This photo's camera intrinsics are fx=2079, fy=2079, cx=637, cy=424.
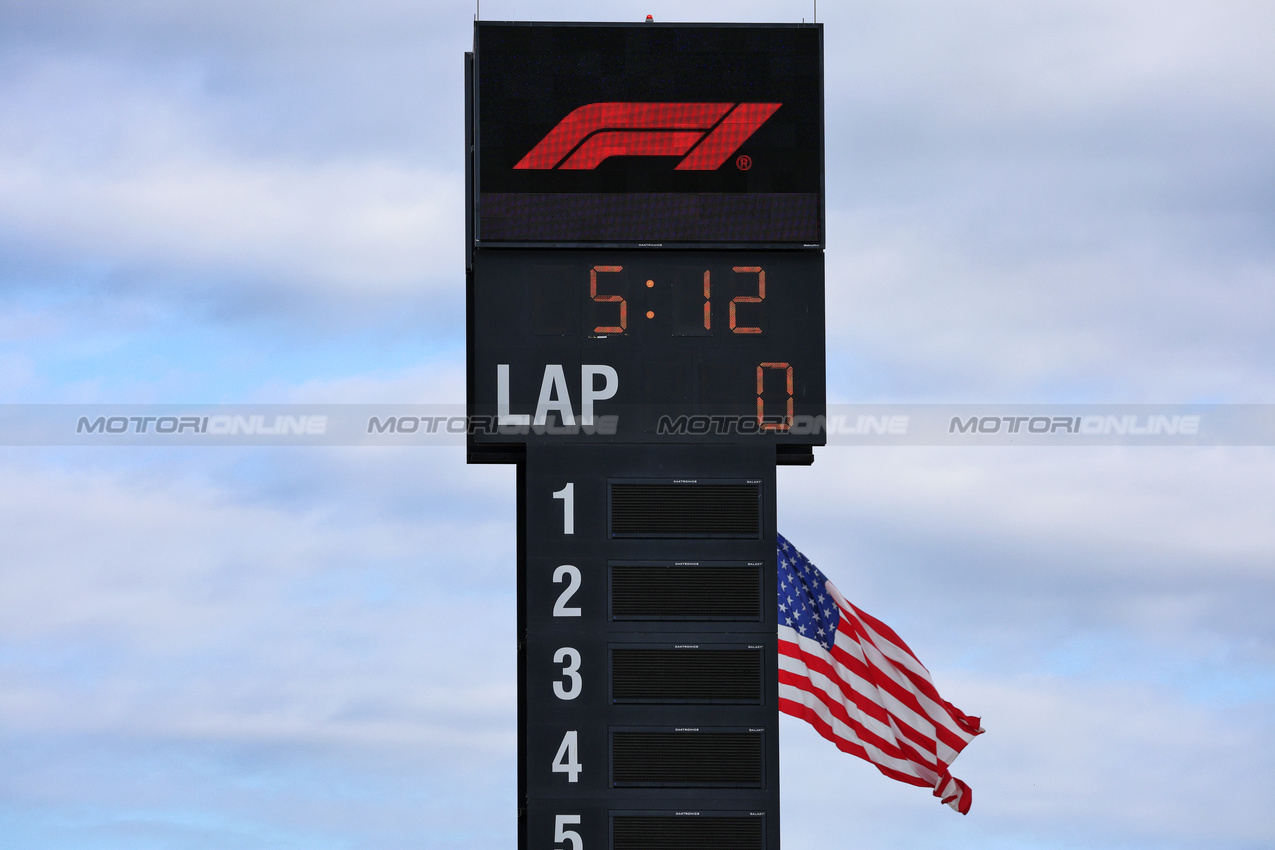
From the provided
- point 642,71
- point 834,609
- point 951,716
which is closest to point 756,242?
point 642,71

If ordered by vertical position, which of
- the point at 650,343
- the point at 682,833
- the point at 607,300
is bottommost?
the point at 682,833

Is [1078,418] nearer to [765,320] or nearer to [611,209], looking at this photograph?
[765,320]

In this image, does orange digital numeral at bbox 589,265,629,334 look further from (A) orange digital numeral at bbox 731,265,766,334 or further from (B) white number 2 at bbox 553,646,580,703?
(B) white number 2 at bbox 553,646,580,703

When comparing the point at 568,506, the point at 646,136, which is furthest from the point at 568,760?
the point at 646,136

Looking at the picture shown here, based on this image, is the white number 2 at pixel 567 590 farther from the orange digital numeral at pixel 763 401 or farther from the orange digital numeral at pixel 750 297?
the orange digital numeral at pixel 750 297

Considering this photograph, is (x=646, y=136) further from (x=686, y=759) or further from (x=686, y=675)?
(x=686, y=759)

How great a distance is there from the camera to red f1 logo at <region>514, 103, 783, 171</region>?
3512 cm

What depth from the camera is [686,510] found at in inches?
1342

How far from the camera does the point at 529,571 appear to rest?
33.8m

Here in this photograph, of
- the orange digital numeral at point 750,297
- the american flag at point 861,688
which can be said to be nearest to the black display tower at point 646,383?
the orange digital numeral at point 750,297

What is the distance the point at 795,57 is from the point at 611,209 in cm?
417

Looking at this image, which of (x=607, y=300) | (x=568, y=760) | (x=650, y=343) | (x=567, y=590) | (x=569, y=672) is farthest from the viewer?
(x=607, y=300)

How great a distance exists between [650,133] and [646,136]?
85mm

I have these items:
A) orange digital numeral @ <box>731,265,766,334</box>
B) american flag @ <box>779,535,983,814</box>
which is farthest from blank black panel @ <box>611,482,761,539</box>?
orange digital numeral @ <box>731,265,766,334</box>
